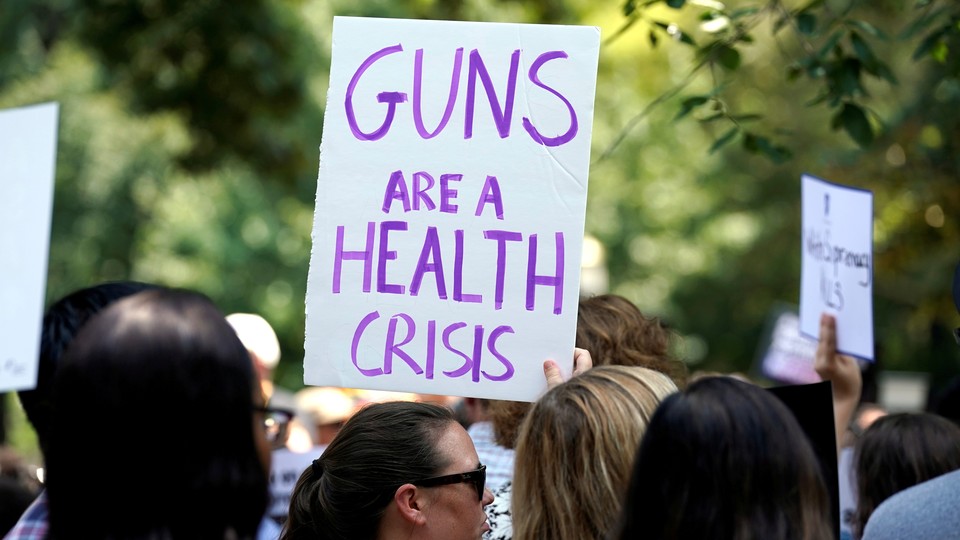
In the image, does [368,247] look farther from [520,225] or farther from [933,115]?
[933,115]

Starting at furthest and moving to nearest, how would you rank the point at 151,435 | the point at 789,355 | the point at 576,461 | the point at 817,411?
the point at 789,355
the point at 817,411
the point at 576,461
the point at 151,435

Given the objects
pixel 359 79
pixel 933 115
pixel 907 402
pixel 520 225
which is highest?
pixel 933 115

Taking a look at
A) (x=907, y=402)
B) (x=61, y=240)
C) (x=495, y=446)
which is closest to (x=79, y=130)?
(x=61, y=240)

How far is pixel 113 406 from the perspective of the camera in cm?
172

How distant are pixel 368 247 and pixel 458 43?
0.54 m

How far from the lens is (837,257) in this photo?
13.3 ft

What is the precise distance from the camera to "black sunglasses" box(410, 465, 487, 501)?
2.86 m

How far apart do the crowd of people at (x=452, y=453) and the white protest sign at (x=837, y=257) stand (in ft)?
0.99

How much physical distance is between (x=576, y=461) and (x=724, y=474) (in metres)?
0.52

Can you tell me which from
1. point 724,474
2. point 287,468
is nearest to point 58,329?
point 724,474

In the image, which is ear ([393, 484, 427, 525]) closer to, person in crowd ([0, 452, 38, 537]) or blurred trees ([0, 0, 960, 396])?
person in crowd ([0, 452, 38, 537])

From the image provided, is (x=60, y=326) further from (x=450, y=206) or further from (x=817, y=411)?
(x=817, y=411)

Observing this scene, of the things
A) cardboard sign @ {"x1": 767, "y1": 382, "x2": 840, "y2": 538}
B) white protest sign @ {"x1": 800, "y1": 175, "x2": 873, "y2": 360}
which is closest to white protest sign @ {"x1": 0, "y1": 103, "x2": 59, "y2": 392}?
cardboard sign @ {"x1": 767, "y1": 382, "x2": 840, "y2": 538}

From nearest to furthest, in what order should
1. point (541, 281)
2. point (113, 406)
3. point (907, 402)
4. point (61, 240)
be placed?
point (113, 406), point (541, 281), point (907, 402), point (61, 240)
